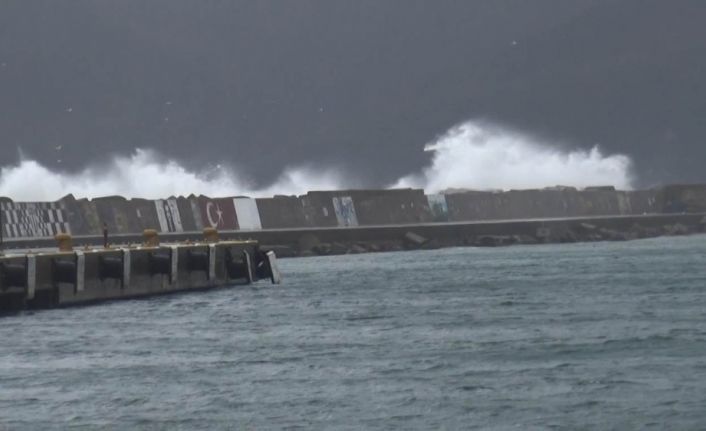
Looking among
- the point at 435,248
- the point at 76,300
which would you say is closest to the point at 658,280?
the point at 76,300

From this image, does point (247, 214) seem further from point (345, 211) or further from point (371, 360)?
point (371, 360)

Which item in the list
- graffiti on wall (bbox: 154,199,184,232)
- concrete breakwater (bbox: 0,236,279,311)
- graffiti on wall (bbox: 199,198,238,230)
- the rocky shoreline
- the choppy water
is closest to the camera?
the choppy water

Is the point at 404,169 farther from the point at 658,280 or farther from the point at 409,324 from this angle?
the point at 409,324

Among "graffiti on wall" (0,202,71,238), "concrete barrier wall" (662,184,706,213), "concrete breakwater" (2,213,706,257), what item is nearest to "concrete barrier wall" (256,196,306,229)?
"concrete breakwater" (2,213,706,257)

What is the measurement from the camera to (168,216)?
6675 cm

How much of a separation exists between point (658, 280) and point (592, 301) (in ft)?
25.7

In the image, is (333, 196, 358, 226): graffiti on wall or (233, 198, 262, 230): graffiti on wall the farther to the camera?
(333, 196, 358, 226): graffiti on wall

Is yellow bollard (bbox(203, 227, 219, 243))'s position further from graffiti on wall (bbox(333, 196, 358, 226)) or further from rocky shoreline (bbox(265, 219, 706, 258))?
graffiti on wall (bbox(333, 196, 358, 226))

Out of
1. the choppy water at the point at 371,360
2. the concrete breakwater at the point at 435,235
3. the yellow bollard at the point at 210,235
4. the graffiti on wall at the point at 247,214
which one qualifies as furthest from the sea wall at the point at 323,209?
the choppy water at the point at 371,360

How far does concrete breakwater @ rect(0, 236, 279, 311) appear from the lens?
32469 mm

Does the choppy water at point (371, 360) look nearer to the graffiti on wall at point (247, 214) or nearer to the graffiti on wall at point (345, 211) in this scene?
the graffiti on wall at point (247, 214)

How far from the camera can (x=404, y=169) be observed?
14238 centimetres

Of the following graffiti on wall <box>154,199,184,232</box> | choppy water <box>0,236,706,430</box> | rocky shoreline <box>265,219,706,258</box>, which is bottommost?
choppy water <box>0,236,706,430</box>

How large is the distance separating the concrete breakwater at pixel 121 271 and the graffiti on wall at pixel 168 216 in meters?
22.1
